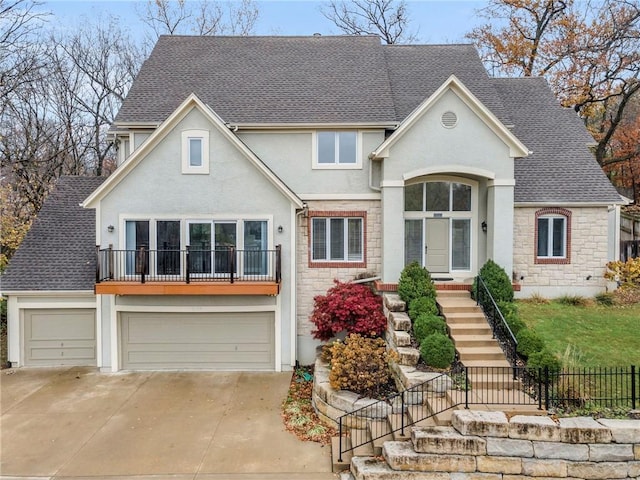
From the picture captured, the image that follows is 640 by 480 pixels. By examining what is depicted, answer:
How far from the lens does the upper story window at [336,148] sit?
1321cm

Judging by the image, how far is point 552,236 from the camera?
13539 millimetres

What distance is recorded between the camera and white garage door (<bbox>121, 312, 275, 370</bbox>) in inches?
494

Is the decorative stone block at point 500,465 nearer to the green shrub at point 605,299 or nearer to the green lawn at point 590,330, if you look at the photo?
the green lawn at point 590,330

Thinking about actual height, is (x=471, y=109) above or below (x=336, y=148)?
above

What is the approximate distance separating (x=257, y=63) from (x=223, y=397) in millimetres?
11719

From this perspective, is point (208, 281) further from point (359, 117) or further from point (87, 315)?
point (359, 117)

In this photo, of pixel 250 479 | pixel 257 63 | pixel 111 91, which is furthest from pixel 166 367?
pixel 111 91

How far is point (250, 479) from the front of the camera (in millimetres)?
7352

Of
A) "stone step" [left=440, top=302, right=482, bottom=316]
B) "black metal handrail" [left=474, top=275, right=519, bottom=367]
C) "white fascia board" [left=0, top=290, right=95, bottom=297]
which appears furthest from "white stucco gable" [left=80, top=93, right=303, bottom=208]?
"black metal handrail" [left=474, top=275, right=519, bottom=367]

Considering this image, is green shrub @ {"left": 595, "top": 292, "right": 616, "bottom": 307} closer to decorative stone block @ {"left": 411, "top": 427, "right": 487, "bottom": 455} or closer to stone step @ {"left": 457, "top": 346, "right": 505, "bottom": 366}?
stone step @ {"left": 457, "top": 346, "right": 505, "bottom": 366}

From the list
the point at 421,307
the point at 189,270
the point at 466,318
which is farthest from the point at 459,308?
the point at 189,270

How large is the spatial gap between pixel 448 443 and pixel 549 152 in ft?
37.4

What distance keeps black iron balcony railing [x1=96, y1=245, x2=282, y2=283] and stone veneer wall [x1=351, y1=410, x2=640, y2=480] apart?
605 centimetres

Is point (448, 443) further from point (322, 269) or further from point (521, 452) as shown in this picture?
point (322, 269)
